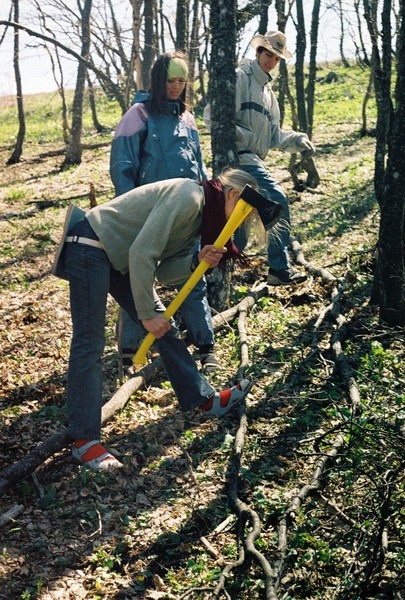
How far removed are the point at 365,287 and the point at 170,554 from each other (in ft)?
13.2

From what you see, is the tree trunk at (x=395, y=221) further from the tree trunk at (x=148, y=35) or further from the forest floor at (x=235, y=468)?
the tree trunk at (x=148, y=35)

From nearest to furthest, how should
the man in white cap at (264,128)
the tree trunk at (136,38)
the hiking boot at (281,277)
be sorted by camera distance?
the man in white cap at (264,128)
the hiking boot at (281,277)
the tree trunk at (136,38)

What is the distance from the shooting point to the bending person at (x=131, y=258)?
3705mm

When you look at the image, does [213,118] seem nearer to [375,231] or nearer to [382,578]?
[375,231]

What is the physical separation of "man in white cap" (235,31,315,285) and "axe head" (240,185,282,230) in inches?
95.0

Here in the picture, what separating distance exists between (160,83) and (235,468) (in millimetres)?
2835

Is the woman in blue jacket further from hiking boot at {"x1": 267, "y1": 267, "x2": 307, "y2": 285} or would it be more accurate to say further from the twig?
the twig

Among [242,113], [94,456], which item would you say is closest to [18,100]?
[242,113]

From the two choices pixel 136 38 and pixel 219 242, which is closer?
pixel 219 242

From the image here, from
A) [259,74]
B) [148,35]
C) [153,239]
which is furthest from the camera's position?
[148,35]

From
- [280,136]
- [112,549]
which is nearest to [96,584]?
[112,549]

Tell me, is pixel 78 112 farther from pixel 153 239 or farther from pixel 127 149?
pixel 153 239

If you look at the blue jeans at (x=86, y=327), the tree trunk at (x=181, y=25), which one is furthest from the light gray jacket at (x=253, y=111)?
the tree trunk at (x=181, y=25)

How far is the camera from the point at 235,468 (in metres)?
4.04
